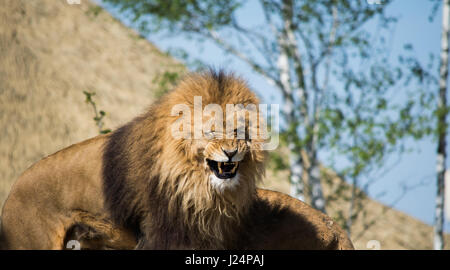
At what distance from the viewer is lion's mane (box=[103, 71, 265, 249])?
3475 millimetres

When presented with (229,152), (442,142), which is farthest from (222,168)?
(442,142)

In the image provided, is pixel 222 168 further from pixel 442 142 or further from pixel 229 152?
pixel 442 142

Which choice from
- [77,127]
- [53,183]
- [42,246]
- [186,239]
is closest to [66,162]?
[53,183]

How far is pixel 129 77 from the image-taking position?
31.3 metres

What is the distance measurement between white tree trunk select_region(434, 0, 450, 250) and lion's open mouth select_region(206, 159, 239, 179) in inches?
328

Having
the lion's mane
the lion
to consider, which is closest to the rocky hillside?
the lion

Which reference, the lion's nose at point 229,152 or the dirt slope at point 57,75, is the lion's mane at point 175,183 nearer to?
the lion's nose at point 229,152

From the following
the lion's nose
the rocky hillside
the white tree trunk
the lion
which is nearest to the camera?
the lion's nose

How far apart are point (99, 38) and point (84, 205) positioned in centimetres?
2949

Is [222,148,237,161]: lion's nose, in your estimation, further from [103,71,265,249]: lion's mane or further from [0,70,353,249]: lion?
[103,71,265,249]: lion's mane

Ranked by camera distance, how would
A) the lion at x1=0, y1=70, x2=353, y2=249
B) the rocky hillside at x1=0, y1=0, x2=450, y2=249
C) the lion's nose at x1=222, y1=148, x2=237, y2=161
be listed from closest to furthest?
the lion's nose at x1=222, y1=148, x2=237, y2=161
the lion at x1=0, y1=70, x2=353, y2=249
the rocky hillside at x1=0, y1=0, x2=450, y2=249

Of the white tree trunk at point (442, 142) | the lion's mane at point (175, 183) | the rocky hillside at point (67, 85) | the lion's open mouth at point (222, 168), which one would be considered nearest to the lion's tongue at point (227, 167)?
the lion's open mouth at point (222, 168)

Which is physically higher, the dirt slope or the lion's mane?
the dirt slope

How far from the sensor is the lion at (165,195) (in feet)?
11.3
